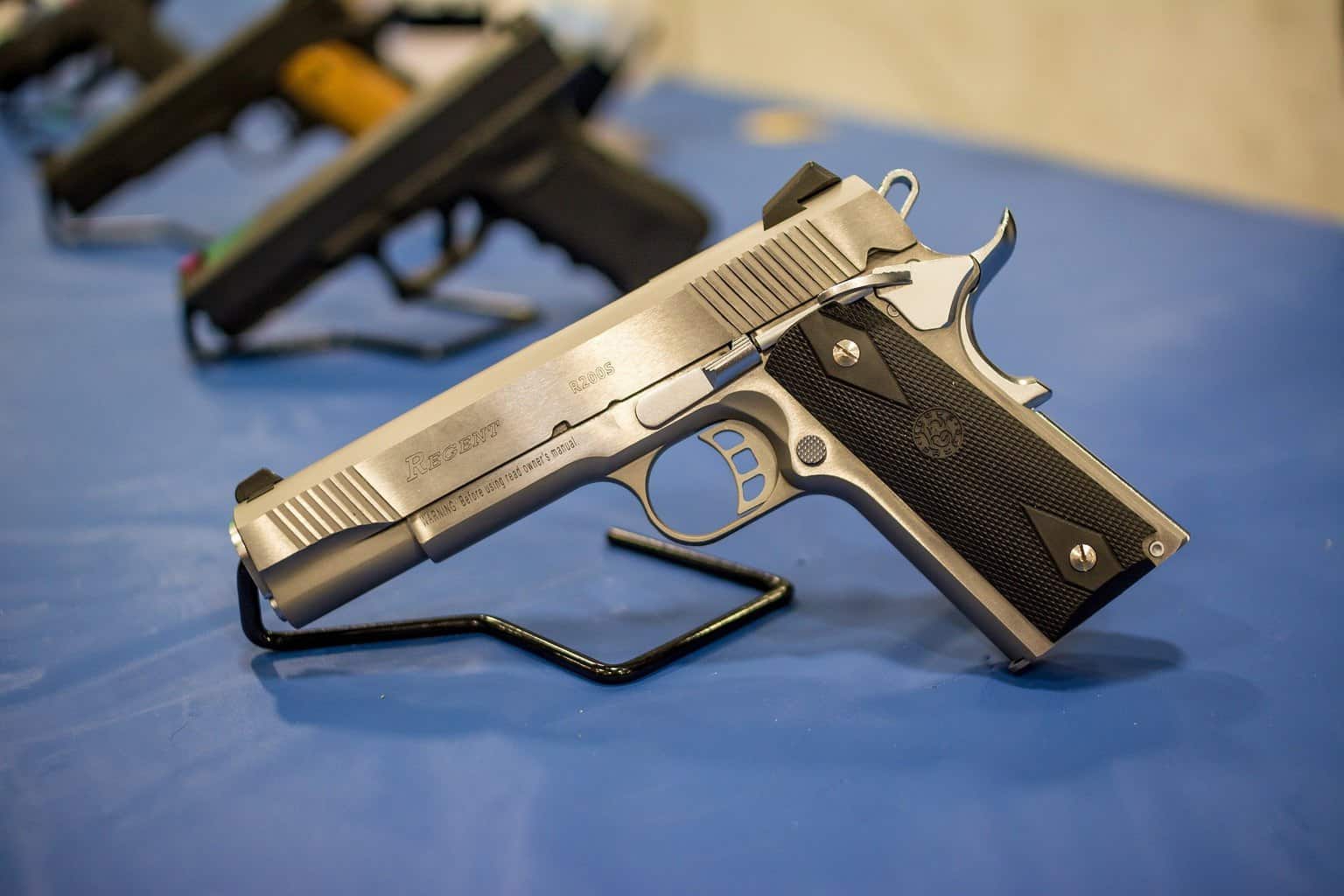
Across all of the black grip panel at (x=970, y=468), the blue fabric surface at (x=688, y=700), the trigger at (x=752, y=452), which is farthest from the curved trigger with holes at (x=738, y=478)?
the blue fabric surface at (x=688, y=700)

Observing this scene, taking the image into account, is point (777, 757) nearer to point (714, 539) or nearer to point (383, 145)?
point (714, 539)

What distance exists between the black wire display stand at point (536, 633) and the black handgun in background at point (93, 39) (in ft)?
13.9

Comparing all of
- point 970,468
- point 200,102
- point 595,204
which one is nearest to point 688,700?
point 970,468

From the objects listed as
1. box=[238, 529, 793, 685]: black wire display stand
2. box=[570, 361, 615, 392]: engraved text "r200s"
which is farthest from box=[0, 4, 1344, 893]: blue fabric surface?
box=[570, 361, 615, 392]: engraved text "r200s"

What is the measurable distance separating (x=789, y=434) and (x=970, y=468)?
0.89 feet

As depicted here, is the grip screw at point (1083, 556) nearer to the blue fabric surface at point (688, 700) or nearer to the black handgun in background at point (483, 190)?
the blue fabric surface at point (688, 700)

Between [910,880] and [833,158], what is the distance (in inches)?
174

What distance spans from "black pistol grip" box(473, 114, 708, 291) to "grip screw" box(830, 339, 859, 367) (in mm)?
1638

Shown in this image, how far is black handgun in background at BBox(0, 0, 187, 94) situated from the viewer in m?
5.48

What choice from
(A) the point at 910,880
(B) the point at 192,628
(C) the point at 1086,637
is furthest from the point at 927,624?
(B) the point at 192,628

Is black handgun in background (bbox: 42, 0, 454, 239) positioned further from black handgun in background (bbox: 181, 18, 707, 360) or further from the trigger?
the trigger

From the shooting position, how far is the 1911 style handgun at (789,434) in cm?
177

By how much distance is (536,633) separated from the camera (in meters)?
2.08

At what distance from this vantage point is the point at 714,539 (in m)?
1.90
